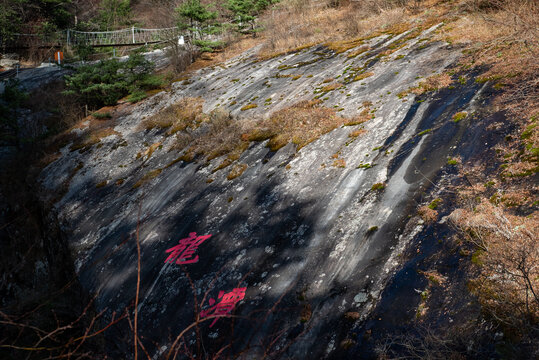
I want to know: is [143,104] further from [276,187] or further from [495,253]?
[495,253]

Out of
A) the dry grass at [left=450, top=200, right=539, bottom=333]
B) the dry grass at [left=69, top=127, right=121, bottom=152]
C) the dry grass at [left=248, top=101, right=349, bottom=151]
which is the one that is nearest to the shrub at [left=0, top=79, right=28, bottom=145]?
the dry grass at [left=69, top=127, right=121, bottom=152]

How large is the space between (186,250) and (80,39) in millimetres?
23047

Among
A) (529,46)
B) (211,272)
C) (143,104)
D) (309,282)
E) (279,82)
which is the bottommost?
(211,272)

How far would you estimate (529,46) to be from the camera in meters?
4.52

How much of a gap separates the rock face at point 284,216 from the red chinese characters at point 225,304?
0.04 metres

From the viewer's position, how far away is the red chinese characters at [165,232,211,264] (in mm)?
4203

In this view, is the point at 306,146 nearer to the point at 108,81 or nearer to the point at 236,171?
the point at 236,171

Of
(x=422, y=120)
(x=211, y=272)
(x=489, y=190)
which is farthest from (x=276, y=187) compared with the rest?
(x=489, y=190)

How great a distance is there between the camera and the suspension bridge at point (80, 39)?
19.8 meters

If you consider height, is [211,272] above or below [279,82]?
below

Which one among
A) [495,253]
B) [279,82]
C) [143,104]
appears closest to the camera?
[495,253]

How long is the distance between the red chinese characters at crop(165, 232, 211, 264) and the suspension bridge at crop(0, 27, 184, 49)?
1858cm

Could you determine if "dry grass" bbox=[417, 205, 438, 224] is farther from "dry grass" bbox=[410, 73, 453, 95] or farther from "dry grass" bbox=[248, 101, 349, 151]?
"dry grass" bbox=[410, 73, 453, 95]

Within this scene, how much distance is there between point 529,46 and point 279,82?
5499 millimetres
